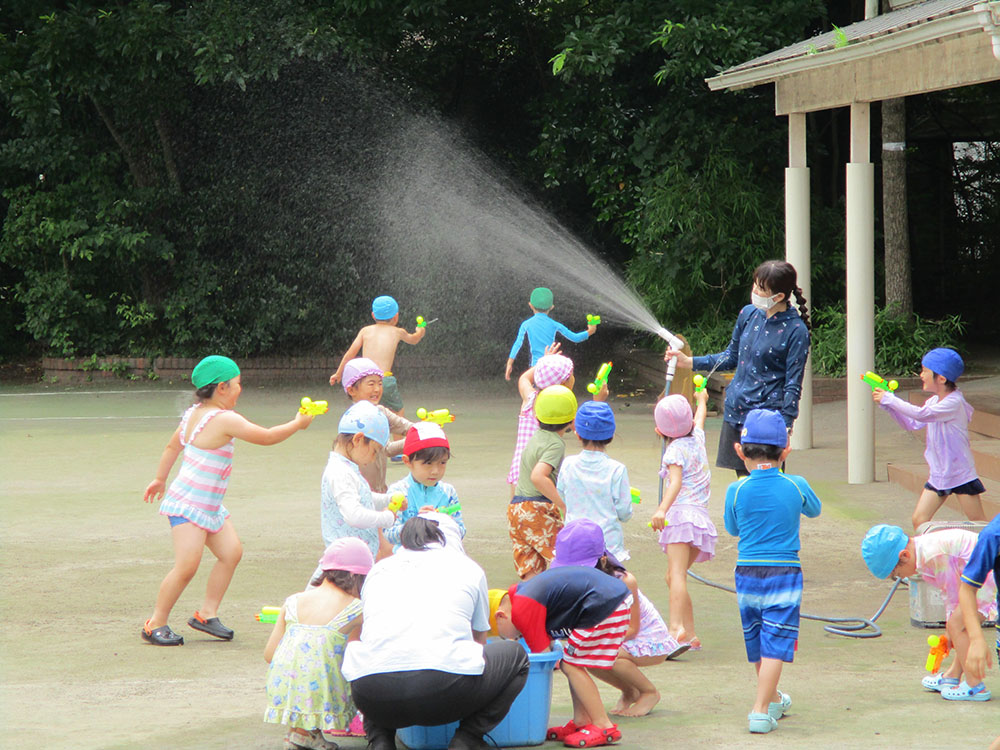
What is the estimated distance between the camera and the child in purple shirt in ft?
22.2

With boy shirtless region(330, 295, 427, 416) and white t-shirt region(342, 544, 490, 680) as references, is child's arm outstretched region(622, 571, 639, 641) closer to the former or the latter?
white t-shirt region(342, 544, 490, 680)

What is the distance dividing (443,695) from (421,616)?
0.26m

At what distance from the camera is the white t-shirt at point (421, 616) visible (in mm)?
4105

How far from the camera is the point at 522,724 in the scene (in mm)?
4422

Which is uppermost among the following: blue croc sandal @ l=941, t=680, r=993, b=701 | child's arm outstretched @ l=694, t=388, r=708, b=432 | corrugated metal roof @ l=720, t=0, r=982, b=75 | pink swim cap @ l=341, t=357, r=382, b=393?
corrugated metal roof @ l=720, t=0, r=982, b=75

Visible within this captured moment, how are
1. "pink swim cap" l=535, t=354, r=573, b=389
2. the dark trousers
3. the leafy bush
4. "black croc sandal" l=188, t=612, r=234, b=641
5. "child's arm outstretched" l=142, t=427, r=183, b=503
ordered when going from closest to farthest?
the dark trousers < "black croc sandal" l=188, t=612, r=234, b=641 < "child's arm outstretched" l=142, t=427, r=183, b=503 < "pink swim cap" l=535, t=354, r=573, b=389 < the leafy bush

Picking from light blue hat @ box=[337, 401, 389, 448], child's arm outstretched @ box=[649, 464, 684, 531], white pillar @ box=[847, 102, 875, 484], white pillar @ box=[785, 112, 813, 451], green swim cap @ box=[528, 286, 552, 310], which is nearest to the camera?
light blue hat @ box=[337, 401, 389, 448]

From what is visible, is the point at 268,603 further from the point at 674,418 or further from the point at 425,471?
the point at 674,418

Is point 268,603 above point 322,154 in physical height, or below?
below

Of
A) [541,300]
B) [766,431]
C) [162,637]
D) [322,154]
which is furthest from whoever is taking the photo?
[322,154]

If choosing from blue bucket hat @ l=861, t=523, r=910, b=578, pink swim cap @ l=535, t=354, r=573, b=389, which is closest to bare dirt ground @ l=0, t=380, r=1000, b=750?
blue bucket hat @ l=861, t=523, r=910, b=578

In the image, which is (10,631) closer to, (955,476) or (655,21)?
(955,476)

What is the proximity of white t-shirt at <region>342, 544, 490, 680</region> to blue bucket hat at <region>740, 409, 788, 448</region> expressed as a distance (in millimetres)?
1168

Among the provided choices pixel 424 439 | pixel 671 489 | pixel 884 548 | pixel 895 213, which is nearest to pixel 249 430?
pixel 424 439
